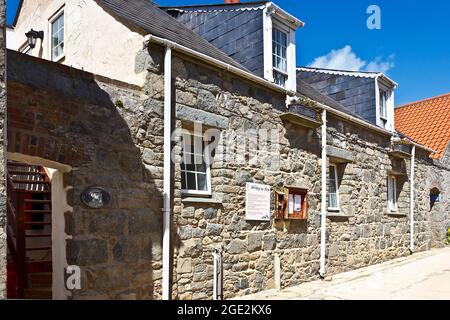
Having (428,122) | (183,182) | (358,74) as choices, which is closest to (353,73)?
(358,74)

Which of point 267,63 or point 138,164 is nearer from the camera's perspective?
point 138,164

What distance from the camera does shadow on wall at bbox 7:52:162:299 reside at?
14.7ft

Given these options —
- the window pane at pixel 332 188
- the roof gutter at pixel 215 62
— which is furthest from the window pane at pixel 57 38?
the window pane at pixel 332 188

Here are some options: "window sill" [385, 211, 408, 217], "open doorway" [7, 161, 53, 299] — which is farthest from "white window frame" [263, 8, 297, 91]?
"window sill" [385, 211, 408, 217]

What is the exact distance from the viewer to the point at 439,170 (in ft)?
48.8

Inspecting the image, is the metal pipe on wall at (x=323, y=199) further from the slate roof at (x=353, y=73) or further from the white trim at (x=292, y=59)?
the slate roof at (x=353, y=73)

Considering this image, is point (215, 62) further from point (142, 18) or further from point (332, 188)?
point (332, 188)

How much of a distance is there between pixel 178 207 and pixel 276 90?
315 cm

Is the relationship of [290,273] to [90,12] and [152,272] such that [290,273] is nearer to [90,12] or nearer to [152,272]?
[152,272]

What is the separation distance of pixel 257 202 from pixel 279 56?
3.20 meters

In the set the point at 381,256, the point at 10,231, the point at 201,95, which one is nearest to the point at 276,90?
the point at 201,95

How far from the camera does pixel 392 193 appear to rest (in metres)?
A: 12.4
